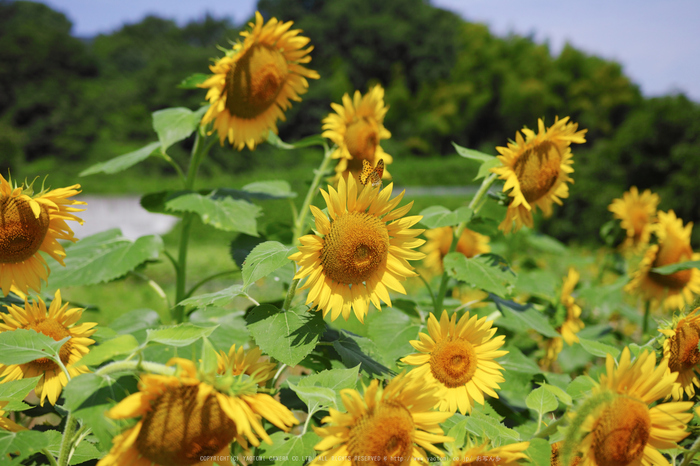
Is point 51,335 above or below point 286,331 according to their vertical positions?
below

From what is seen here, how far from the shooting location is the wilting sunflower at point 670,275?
206 cm

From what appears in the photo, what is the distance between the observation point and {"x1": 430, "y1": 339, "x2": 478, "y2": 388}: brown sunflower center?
3.60ft

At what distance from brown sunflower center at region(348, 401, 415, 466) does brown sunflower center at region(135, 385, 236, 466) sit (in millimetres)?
214

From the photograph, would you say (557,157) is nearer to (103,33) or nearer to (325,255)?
(325,255)

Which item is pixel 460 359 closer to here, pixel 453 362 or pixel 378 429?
pixel 453 362

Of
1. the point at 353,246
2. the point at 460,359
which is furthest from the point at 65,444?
the point at 460,359

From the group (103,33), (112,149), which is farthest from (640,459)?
(103,33)

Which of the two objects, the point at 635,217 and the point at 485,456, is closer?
the point at 485,456

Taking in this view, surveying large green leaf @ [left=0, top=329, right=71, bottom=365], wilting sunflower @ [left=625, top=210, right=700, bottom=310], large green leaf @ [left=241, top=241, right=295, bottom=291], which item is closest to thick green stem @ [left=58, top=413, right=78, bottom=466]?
large green leaf @ [left=0, top=329, right=71, bottom=365]

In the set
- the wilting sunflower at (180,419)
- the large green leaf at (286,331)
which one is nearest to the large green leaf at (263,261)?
the large green leaf at (286,331)

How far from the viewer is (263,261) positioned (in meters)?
0.89

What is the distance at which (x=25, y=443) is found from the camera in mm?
760

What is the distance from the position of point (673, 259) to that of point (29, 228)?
2.47 metres

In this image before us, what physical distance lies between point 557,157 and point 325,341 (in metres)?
0.88
